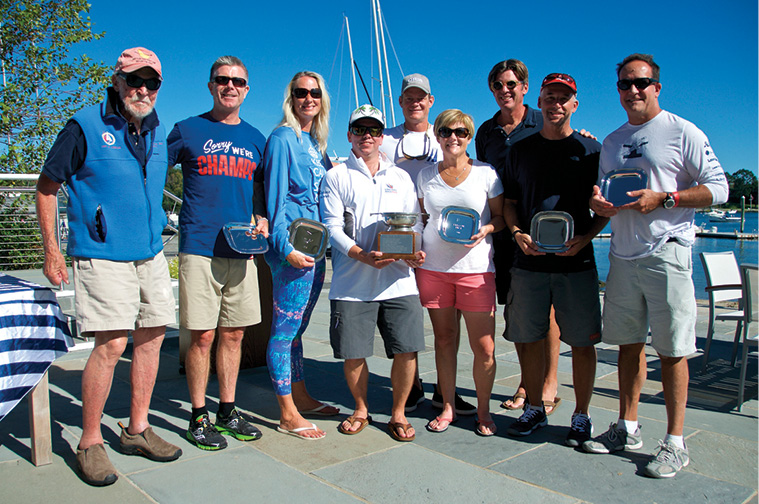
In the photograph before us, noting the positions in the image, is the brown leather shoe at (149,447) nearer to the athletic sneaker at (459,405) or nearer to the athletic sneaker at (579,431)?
the athletic sneaker at (459,405)

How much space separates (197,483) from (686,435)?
285cm

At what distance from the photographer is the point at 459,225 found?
11.1 ft

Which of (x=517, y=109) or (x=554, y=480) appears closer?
(x=554, y=480)

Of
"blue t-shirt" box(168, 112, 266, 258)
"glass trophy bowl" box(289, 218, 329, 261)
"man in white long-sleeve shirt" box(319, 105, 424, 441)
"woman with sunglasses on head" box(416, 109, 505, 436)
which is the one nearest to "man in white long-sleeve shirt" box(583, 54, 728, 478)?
"woman with sunglasses on head" box(416, 109, 505, 436)

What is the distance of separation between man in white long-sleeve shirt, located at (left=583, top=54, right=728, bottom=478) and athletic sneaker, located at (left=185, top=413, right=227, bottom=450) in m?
2.12

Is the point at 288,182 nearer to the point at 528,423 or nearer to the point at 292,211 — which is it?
the point at 292,211

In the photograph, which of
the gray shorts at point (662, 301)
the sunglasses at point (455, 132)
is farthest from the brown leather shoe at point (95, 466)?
the gray shorts at point (662, 301)

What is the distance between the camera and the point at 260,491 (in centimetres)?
266

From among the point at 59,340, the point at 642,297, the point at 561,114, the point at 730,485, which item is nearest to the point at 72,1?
the point at 59,340

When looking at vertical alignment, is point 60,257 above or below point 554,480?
above

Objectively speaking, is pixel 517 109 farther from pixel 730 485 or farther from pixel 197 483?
pixel 197 483

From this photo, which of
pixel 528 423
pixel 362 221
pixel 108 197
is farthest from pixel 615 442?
pixel 108 197

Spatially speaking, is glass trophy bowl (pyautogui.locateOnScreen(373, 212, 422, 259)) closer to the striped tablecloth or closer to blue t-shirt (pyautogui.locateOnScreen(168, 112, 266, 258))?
blue t-shirt (pyautogui.locateOnScreen(168, 112, 266, 258))

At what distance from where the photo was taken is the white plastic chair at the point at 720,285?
17.0 feet
